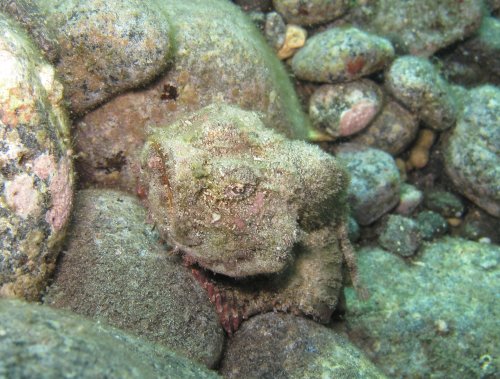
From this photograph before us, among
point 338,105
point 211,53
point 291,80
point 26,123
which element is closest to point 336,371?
point 26,123

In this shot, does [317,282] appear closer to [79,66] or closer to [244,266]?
[244,266]

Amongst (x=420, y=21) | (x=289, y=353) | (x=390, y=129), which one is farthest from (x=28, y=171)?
(x=420, y=21)

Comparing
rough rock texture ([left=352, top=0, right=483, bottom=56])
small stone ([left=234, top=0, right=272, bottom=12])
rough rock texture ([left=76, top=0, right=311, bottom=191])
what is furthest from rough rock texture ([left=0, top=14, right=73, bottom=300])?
rough rock texture ([left=352, top=0, right=483, bottom=56])

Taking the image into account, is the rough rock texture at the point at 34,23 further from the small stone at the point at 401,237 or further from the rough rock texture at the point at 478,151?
the rough rock texture at the point at 478,151

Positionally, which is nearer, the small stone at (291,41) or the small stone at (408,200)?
the small stone at (408,200)

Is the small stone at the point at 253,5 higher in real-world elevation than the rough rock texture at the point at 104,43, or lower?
lower

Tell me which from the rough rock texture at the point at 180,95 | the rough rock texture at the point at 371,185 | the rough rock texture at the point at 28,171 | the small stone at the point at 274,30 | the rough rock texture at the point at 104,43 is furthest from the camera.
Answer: the small stone at the point at 274,30

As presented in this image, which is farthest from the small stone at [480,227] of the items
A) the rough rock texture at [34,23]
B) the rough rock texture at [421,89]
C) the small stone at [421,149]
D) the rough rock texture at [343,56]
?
the rough rock texture at [34,23]
